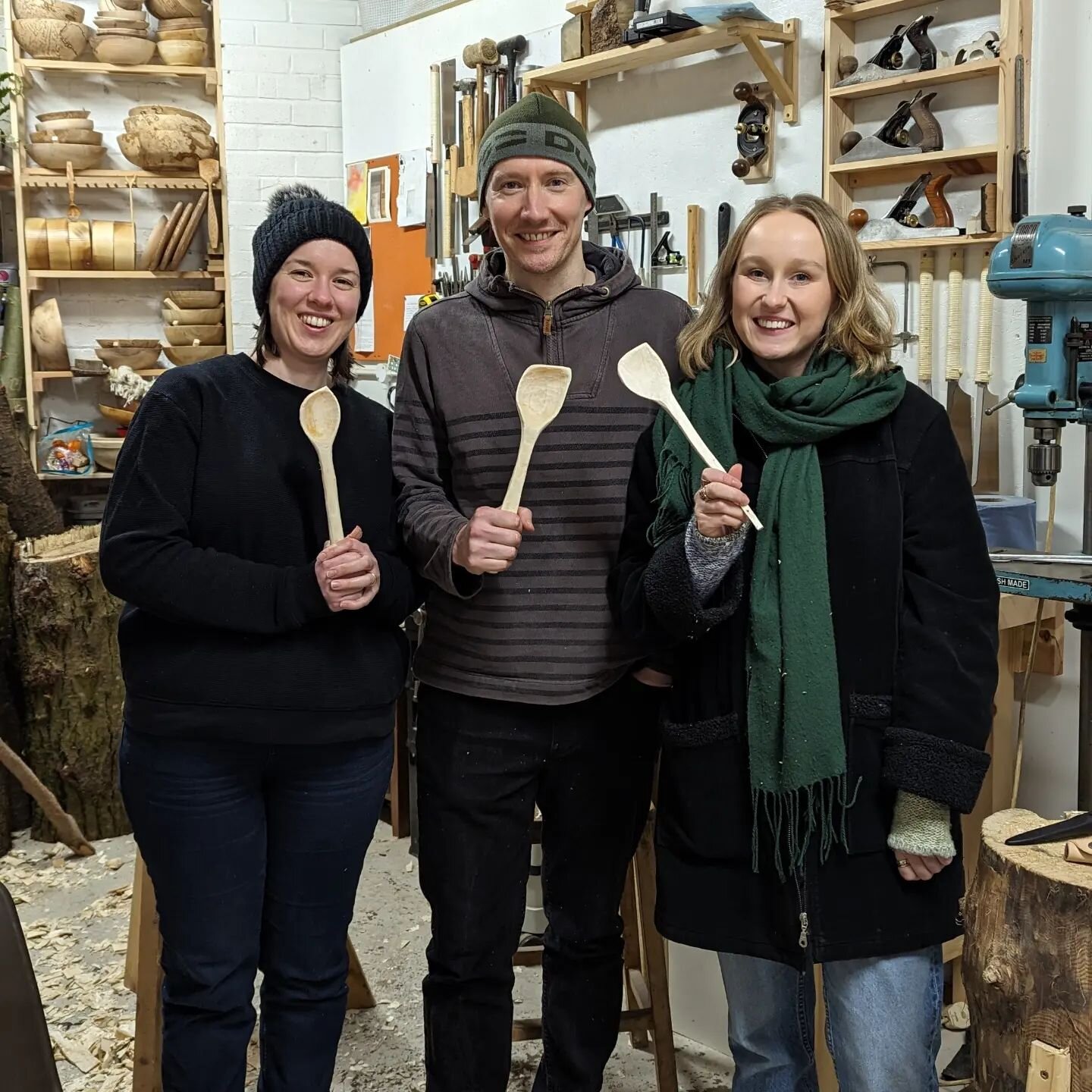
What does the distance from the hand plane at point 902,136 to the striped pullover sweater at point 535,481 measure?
1.28m

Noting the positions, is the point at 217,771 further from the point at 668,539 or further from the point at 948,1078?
the point at 948,1078

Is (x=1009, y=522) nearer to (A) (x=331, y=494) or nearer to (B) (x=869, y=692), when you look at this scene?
(B) (x=869, y=692)

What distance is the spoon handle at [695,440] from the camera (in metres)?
1.49

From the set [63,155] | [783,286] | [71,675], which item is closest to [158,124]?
[63,155]

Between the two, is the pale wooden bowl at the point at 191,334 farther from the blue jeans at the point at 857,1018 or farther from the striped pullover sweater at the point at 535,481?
the blue jeans at the point at 857,1018

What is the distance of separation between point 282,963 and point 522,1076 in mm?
875

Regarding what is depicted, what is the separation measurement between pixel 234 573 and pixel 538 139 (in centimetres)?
75

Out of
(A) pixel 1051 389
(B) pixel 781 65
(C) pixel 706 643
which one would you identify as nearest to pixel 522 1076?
(C) pixel 706 643

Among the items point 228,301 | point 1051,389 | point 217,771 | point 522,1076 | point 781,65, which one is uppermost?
point 781,65

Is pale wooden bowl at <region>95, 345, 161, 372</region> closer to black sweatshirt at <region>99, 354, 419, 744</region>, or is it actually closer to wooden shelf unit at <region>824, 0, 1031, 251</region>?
wooden shelf unit at <region>824, 0, 1031, 251</region>

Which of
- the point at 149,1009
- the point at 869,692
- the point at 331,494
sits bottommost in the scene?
the point at 149,1009

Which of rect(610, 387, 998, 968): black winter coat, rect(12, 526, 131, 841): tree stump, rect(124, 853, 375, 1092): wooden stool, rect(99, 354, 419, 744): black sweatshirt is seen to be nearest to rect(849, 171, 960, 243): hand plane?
rect(610, 387, 998, 968): black winter coat

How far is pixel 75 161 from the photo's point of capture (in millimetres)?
4938

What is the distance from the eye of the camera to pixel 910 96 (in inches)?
114
